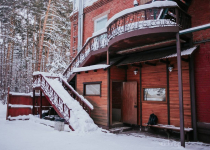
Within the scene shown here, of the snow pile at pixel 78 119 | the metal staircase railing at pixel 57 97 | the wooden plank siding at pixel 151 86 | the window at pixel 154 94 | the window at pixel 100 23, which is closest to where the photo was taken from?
the wooden plank siding at pixel 151 86

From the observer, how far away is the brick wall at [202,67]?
715 cm

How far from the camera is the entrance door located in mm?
9555

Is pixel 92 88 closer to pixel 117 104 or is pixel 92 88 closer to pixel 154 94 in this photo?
pixel 117 104

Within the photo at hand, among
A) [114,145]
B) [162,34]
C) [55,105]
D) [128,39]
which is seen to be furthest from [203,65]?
[55,105]

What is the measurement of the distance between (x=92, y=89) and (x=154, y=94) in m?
3.78

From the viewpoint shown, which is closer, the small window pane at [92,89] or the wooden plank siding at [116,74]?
the wooden plank siding at [116,74]

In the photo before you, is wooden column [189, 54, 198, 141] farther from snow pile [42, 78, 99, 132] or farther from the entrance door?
snow pile [42, 78, 99, 132]

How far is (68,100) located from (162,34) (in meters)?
6.36

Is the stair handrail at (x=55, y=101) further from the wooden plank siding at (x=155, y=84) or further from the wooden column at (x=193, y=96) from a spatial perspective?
the wooden column at (x=193, y=96)

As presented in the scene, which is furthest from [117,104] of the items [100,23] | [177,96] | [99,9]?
[99,9]

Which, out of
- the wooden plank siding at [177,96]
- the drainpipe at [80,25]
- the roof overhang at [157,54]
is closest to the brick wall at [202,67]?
the wooden plank siding at [177,96]

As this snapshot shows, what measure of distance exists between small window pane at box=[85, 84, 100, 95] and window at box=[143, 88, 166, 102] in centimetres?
277

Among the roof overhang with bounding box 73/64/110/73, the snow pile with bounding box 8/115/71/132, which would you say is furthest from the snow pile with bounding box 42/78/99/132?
the roof overhang with bounding box 73/64/110/73

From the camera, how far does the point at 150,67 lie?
919 centimetres
